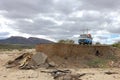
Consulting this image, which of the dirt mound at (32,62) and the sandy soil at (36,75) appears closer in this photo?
the sandy soil at (36,75)

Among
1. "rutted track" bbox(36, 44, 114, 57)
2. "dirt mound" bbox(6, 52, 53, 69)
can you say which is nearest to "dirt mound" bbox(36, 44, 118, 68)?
"rutted track" bbox(36, 44, 114, 57)

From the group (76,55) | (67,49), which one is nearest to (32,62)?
(67,49)

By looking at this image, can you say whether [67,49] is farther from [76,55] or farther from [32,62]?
[32,62]

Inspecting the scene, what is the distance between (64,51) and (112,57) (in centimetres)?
533

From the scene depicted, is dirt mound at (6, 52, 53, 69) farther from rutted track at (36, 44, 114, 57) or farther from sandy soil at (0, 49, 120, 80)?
rutted track at (36, 44, 114, 57)

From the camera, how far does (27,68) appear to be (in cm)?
2922

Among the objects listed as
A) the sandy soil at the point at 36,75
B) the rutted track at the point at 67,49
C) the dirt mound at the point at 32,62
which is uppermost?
the rutted track at the point at 67,49

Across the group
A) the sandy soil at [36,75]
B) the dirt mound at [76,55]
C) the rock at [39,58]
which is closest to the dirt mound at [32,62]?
the rock at [39,58]

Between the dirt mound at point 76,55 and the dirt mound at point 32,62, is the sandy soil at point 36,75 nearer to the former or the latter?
the dirt mound at point 32,62

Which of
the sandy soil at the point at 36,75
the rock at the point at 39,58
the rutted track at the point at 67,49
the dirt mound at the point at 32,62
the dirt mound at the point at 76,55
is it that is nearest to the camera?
the sandy soil at the point at 36,75

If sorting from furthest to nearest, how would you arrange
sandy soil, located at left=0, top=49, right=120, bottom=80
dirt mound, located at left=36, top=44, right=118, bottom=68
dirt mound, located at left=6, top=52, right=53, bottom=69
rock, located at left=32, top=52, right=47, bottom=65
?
1. dirt mound, located at left=36, top=44, right=118, bottom=68
2. rock, located at left=32, top=52, right=47, bottom=65
3. dirt mound, located at left=6, top=52, right=53, bottom=69
4. sandy soil, located at left=0, top=49, right=120, bottom=80

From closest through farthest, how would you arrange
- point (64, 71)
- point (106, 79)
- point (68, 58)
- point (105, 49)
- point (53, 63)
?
point (106, 79)
point (64, 71)
point (53, 63)
point (68, 58)
point (105, 49)

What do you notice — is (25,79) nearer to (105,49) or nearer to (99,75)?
(99,75)

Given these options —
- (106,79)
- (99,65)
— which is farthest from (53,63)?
(106,79)
